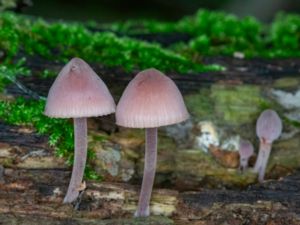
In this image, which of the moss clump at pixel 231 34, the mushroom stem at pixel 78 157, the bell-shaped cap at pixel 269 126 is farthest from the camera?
the moss clump at pixel 231 34

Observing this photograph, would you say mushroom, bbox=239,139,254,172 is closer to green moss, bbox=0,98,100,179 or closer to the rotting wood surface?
the rotting wood surface

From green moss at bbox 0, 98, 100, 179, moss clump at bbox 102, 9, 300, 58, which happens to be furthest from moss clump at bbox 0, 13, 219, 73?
green moss at bbox 0, 98, 100, 179

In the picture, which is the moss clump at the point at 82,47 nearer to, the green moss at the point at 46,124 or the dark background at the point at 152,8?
the green moss at the point at 46,124

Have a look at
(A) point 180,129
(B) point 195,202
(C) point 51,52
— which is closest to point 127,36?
(C) point 51,52

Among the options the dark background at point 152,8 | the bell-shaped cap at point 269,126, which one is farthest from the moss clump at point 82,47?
the dark background at point 152,8

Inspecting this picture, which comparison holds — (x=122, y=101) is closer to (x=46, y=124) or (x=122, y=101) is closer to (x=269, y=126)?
(x=46, y=124)

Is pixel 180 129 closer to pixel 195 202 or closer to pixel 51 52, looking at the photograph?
pixel 195 202
